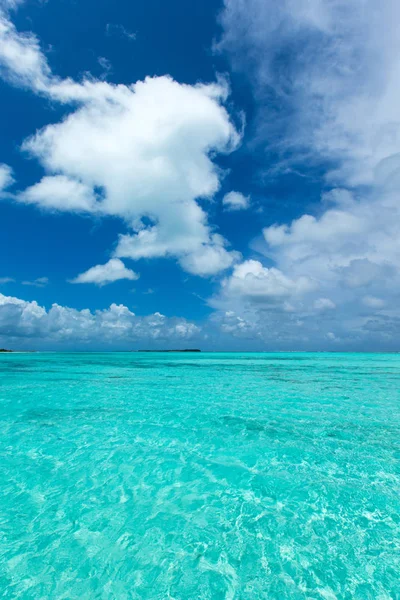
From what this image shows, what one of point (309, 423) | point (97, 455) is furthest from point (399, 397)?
point (97, 455)

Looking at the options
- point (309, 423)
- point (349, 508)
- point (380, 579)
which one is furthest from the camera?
point (309, 423)

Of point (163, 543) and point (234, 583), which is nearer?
point (234, 583)

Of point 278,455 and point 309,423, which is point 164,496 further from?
point 309,423

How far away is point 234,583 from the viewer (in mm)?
4293

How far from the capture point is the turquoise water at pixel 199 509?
4324mm

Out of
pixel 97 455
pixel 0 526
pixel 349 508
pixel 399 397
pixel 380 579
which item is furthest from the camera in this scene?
pixel 399 397

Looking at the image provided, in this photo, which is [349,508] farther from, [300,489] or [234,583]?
[234,583]

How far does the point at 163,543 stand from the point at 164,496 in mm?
1531

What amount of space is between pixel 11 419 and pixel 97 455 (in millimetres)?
6388

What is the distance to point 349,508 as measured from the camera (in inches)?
239

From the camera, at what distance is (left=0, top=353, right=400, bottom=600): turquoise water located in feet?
14.2

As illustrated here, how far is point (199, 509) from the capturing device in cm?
613

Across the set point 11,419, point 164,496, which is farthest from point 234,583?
point 11,419

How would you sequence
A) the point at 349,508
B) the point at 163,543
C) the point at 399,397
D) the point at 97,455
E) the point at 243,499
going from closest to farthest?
the point at 163,543
the point at 349,508
the point at 243,499
the point at 97,455
the point at 399,397
